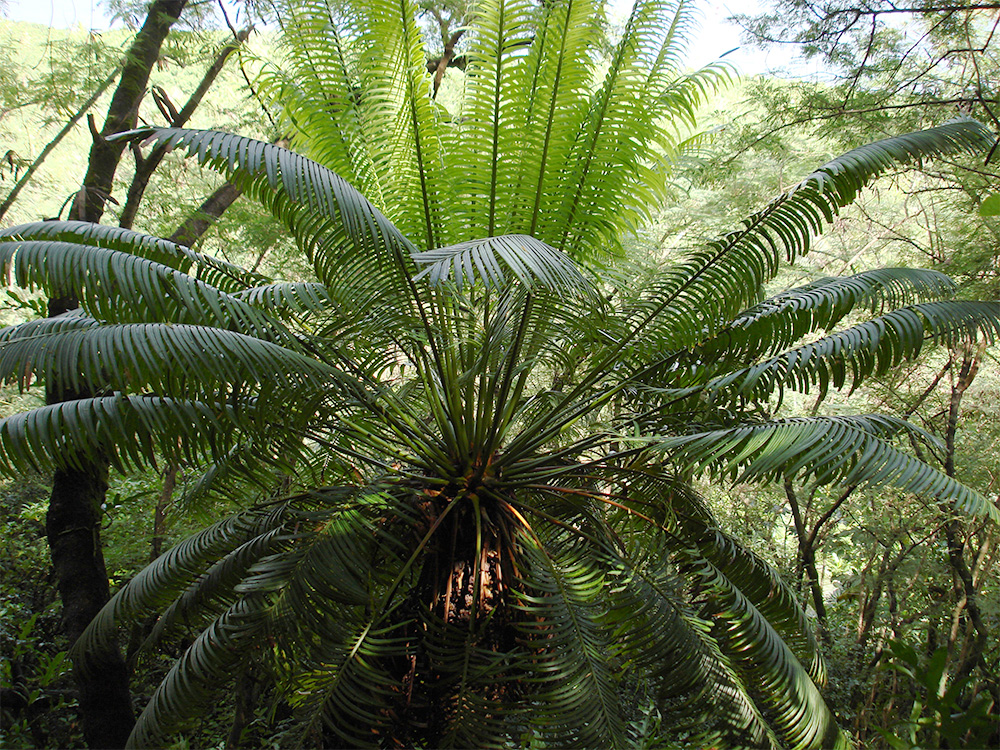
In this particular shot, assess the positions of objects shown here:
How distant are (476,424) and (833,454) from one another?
1344mm

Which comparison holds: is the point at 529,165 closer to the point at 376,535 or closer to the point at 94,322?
the point at 376,535

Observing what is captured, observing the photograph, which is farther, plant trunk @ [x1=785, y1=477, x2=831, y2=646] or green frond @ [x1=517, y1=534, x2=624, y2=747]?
plant trunk @ [x1=785, y1=477, x2=831, y2=646]

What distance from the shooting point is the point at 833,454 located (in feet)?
6.52

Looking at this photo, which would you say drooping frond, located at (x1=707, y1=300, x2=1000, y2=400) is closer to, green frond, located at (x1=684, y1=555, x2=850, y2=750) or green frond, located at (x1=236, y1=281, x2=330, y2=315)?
green frond, located at (x1=684, y1=555, x2=850, y2=750)

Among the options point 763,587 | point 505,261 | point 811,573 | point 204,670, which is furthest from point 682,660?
point 811,573

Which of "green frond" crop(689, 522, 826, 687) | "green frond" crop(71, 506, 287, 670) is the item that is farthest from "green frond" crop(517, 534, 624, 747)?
"green frond" crop(71, 506, 287, 670)

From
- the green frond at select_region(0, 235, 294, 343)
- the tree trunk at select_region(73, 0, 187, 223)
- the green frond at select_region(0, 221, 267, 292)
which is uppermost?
the tree trunk at select_region(73, 0, 187, 223)

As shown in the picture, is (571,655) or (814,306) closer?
(571,655)

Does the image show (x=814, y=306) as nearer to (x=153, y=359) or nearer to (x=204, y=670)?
(x=153, y=359)

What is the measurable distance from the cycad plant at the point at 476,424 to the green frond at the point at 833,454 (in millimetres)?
12

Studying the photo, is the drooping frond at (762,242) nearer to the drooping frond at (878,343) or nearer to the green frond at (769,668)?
the drooping frond at (878,343)

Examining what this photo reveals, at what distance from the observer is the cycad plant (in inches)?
77.5

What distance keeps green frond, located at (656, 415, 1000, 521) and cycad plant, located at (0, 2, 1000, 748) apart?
0.01 m

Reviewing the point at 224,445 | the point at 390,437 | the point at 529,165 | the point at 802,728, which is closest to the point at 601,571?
the point at 802,728
